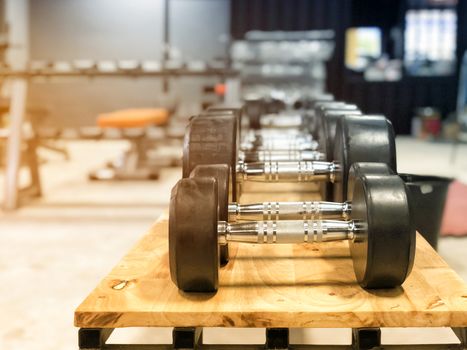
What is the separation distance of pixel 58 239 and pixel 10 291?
2.86 feet

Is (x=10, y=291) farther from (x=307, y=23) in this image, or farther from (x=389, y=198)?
(x=307, y=23)

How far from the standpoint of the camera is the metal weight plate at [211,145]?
1.46 metres

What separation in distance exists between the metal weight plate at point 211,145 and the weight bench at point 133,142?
11.6 feet

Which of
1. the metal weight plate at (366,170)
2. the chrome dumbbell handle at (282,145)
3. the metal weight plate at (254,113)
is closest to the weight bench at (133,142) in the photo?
the metal weight plate at (254,113)

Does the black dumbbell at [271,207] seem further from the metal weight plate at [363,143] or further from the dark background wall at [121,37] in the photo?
the dark background wall at [121,37]

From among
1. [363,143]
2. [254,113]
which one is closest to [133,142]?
[254,113]

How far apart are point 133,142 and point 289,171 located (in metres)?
4.01

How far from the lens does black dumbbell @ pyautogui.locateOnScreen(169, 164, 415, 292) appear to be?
1007 mm

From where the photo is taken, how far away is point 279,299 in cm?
104

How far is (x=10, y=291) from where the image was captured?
96.7 inches

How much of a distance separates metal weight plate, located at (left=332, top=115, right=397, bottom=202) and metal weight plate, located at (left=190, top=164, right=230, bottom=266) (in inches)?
13.9

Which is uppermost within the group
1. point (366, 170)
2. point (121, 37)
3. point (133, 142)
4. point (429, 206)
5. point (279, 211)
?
point (121, 37)

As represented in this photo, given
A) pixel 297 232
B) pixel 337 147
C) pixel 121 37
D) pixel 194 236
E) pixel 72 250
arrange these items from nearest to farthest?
pixel 194 236 < pixel 297 232 < pixel 337 147 < pixel 72 250 < pixel 121 37

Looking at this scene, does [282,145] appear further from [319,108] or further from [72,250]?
[72,250]
